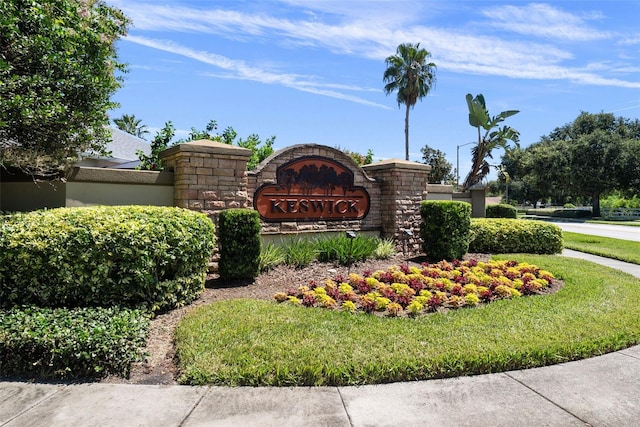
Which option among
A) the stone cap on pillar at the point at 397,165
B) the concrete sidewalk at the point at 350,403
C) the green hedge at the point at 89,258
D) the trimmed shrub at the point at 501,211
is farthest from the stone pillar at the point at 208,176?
the trimmed shrub at the point at 501,211

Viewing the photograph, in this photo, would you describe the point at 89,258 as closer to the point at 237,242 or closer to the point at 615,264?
the point at 237,242

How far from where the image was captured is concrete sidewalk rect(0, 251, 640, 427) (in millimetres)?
2893

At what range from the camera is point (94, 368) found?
3578 millimetres

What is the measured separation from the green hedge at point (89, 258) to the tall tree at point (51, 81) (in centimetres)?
135

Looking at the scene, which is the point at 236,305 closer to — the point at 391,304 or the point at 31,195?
the point at 391,304

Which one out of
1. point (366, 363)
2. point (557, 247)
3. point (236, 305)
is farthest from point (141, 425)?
point (557, 247)

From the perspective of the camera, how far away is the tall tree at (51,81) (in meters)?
5.14

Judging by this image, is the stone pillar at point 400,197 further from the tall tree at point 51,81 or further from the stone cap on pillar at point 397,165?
the tall tree at point 51,81

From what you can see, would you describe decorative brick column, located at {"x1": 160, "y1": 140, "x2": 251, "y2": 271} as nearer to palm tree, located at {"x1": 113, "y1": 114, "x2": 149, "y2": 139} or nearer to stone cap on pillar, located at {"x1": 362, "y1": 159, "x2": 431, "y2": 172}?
stone cap on pillar, located at {"x1": 362, "y1": 159, "x2": 431, "y2": 172}

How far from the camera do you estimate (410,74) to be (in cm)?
3131

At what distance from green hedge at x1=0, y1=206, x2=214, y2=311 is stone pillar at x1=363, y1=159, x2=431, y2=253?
593 cm

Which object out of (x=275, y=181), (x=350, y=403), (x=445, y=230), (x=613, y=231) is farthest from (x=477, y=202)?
(x=350, y=403)

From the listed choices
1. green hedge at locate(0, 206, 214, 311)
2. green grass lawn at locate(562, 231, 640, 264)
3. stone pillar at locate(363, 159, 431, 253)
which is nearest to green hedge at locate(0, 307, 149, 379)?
green hedge at locate(0, 206, 214, 311)

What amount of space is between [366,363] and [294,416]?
34.6 inches
